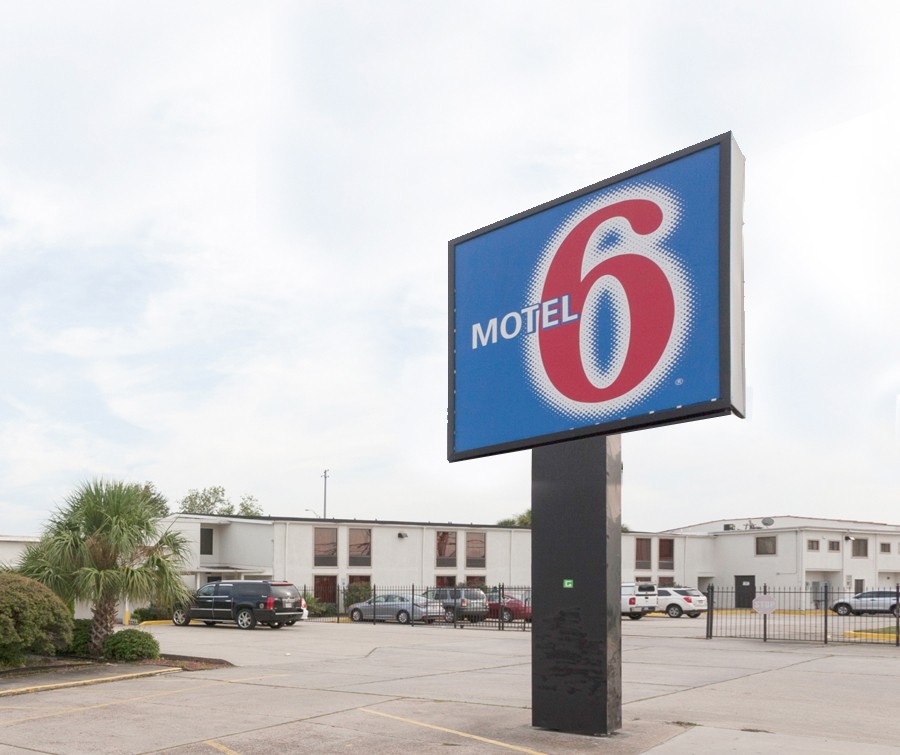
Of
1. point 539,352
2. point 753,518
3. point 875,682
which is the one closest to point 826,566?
point 753,518

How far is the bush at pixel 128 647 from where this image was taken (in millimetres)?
18469

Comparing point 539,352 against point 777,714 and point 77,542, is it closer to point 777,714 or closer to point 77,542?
point 777,714

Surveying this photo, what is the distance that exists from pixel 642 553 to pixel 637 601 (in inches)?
822

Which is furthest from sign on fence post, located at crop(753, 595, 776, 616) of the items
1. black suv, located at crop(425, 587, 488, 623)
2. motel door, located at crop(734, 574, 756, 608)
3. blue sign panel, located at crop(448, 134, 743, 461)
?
motel door, located at crop(734, 574, 756, 608)

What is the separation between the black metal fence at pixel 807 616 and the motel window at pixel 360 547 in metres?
17.1

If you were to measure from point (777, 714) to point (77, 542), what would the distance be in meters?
12.4

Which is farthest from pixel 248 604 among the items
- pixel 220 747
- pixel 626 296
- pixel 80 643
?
pixel 626 296

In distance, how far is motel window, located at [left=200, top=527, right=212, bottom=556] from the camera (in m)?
50.6

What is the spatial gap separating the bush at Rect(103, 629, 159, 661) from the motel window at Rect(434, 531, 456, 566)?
34.5 m

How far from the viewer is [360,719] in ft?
40.7

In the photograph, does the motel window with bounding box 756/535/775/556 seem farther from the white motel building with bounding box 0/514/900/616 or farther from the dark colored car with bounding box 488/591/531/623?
the dark colored car with bounding box 488/591/531/623

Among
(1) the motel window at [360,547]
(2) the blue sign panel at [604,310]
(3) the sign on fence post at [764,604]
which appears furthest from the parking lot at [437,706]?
(1) the motel window at [360,547]

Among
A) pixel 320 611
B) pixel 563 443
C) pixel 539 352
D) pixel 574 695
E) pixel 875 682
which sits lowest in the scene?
pixel 320 611

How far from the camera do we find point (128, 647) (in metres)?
18.5
